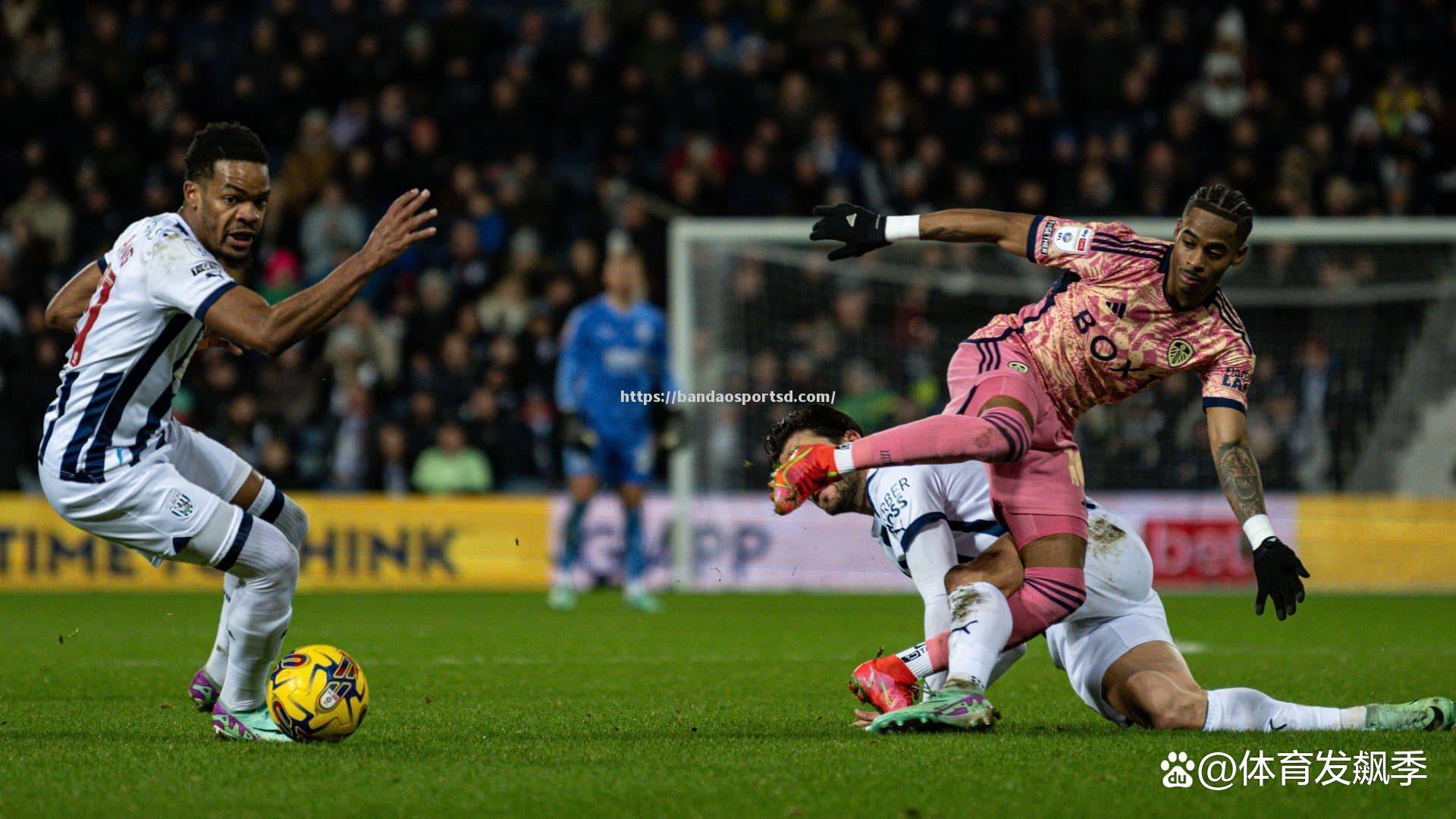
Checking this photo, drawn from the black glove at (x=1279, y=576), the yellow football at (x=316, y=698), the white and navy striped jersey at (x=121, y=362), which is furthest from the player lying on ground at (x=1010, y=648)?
the white and navy striped jersey at (x=121, y=362)

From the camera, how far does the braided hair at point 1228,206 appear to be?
5.63 metres

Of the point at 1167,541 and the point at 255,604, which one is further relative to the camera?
the point at 1167,541

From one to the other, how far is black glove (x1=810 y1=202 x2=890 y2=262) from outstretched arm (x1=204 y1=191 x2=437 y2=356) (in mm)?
1446

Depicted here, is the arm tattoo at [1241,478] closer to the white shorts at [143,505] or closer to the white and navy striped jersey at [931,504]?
the white and navy striped jersey at [931,504]

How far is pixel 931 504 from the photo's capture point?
5.56m

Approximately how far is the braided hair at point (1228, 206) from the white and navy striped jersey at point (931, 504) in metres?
1.16

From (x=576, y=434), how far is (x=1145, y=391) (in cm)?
534

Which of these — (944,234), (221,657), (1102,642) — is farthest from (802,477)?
(221,657)

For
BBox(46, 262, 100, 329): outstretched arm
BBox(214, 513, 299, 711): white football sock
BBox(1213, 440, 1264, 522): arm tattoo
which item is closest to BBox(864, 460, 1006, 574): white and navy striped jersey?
BBox(1213, 440, 1264, 522): arm tattoo

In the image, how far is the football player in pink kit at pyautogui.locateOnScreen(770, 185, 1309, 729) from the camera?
5.23 meters

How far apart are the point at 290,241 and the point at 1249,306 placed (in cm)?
879

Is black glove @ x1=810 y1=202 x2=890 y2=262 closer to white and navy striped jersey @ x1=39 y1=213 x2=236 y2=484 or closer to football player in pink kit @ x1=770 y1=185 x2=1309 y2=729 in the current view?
football player in pink kit @ x1=770 y1=185 x2=1309 y2=729

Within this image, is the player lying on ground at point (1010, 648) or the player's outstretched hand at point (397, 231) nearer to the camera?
the player's outstretched hand at point (397, 231)

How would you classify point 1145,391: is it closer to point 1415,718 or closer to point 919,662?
point 1415,718
